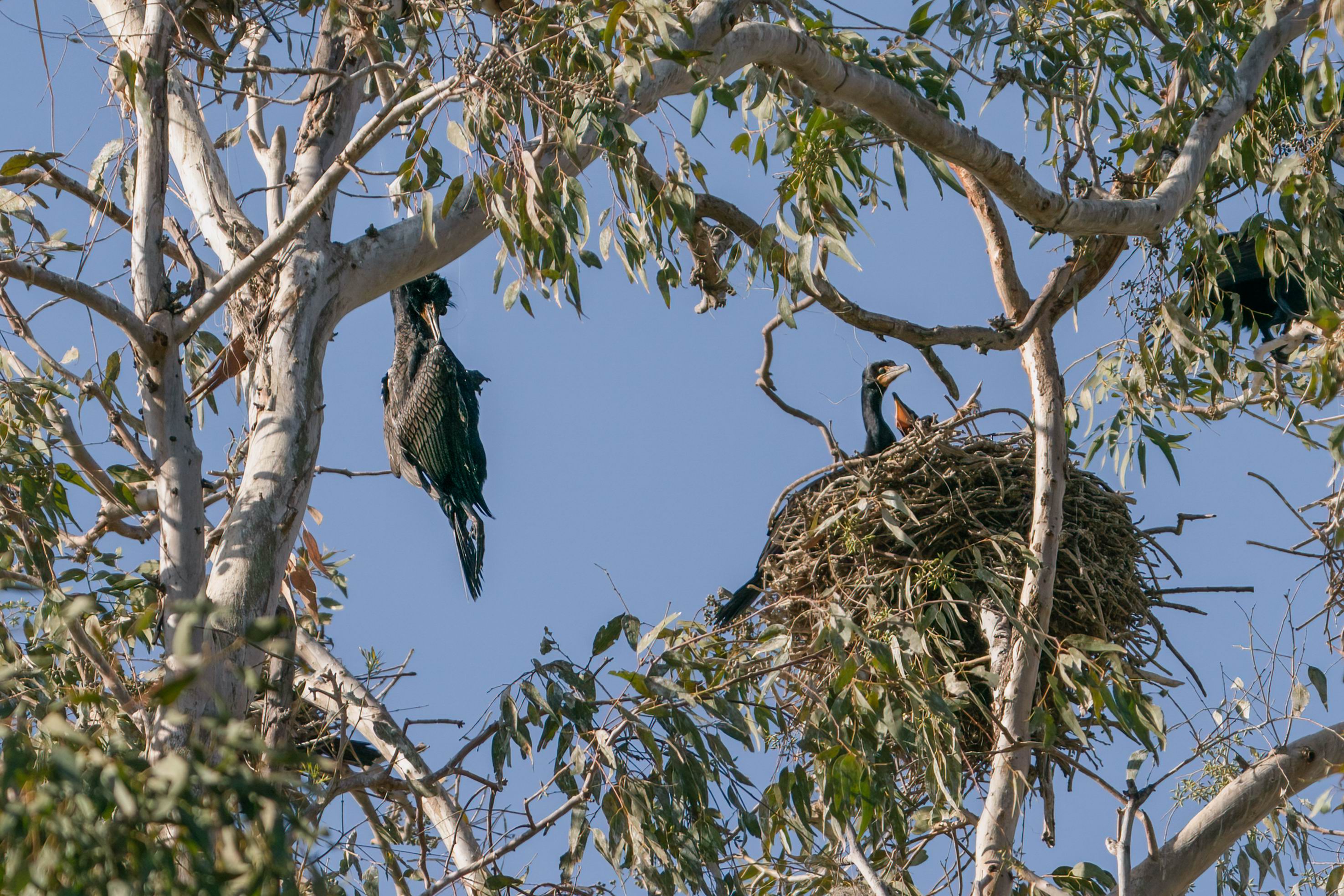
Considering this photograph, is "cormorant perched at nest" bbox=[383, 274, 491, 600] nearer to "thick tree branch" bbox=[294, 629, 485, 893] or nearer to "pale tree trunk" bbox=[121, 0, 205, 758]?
"thick tree branch" bbox=[294, 629, 485, 893]

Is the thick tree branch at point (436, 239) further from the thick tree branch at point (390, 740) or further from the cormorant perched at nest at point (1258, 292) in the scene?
the cormorant perched at nest at point (1258, 292)

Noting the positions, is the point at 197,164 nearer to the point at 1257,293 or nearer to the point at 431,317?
the point at 431,317

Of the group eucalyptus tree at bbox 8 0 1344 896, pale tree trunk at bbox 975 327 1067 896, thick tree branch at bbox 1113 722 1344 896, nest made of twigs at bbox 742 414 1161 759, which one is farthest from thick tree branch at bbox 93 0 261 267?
thick tree branch at bbox 1113 722 1344 896

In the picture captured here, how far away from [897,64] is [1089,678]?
2225mm

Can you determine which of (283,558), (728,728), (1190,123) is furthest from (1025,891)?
(1190,123)

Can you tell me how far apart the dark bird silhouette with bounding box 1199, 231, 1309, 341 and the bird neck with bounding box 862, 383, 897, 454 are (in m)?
1.46

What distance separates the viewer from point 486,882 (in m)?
3.11

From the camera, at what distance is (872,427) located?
6.21m

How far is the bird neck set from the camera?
5.99m

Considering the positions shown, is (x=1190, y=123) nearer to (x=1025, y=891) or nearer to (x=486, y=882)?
(x=1025, y=891)

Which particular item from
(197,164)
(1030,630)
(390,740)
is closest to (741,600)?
(1030,630)

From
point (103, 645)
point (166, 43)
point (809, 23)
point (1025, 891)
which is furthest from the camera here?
point (809, 23)

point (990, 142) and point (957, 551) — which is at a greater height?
point (990, 142)

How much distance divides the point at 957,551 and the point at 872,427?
1.59 meters
